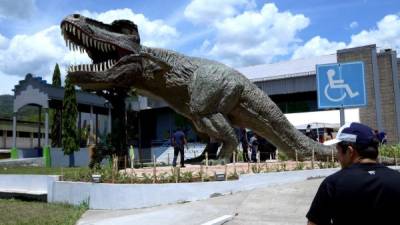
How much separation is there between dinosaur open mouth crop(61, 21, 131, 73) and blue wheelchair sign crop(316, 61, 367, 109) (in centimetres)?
799

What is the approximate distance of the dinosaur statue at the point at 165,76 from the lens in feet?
41.0

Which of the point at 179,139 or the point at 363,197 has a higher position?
the point at 179,139

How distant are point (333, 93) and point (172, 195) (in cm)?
967

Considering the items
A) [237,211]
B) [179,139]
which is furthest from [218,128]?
[237,211]

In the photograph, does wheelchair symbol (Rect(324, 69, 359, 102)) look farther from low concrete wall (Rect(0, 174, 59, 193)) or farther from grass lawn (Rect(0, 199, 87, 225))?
grass lawn (Rect(0, 199, 87, 225))

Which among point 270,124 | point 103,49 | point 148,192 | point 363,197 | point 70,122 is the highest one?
point 103,49

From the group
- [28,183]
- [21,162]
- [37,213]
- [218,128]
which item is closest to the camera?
[37,213]

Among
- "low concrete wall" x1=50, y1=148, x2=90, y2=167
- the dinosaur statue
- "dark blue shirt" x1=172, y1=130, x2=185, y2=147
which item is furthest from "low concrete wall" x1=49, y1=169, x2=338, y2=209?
"low concrete wall" x1=50, y1=148, x2=90, y2=167

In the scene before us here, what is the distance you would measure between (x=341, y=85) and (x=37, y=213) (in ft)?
39.0

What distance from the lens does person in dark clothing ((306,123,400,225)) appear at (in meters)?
2.52

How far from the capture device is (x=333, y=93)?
57.8 ft

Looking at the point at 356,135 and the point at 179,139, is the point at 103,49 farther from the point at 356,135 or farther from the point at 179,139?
the point at 356,135

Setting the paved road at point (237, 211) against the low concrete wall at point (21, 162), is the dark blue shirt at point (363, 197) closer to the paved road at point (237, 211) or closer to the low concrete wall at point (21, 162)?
the paved road at point (237, 211)

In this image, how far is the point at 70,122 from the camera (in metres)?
30.1
